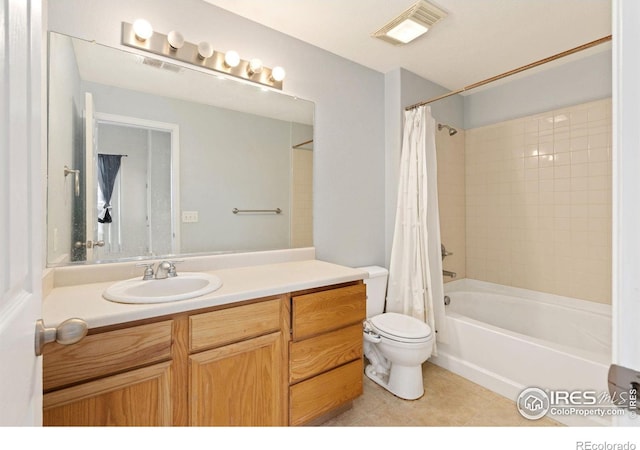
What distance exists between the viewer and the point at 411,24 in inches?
74.3

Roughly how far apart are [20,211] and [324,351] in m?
1.37

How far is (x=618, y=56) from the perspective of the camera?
1.51 ft

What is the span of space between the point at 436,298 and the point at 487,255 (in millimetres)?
1026

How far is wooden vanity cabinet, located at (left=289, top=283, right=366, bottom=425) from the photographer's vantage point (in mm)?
1462

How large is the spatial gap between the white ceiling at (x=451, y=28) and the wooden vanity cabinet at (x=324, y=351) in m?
1.64

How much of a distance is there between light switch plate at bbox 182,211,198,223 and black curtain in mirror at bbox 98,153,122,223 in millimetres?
349

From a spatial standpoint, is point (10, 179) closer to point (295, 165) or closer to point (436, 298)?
point (295, 165)

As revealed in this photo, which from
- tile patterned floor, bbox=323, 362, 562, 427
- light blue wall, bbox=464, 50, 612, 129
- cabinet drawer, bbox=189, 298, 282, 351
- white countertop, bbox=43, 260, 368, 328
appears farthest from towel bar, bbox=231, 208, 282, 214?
light blue wall, bbox=464, 50, 612, 129

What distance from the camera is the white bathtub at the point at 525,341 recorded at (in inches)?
66.1

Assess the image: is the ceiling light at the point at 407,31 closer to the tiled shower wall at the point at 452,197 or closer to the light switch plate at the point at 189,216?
the tiled shower wall at the point at 452,197

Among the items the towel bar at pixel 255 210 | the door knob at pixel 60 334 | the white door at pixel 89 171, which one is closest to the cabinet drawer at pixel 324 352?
the towel bar at pixel 255 210

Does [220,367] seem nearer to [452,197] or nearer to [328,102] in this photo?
[328,102]

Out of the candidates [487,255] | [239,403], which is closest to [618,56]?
[239,403]

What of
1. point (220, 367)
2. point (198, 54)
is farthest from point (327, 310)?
point (198, 54)
